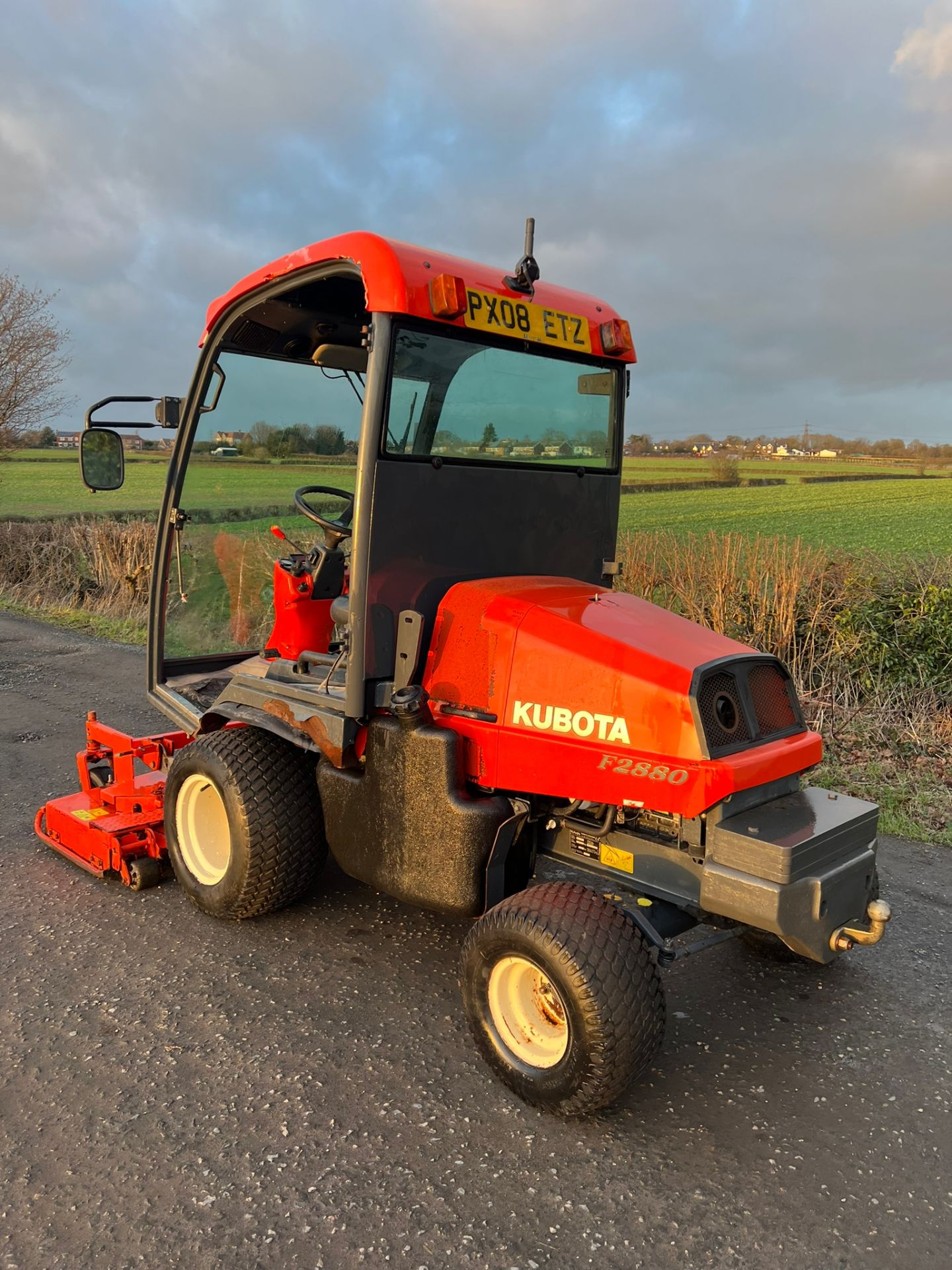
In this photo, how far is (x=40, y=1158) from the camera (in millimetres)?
2400

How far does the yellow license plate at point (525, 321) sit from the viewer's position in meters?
3.17

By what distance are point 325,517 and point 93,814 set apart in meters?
1.72

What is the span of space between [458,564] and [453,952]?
1.46 metres

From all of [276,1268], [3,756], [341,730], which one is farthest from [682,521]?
[276,1268]

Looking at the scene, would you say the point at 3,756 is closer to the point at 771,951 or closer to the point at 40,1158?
the point at 40,1158

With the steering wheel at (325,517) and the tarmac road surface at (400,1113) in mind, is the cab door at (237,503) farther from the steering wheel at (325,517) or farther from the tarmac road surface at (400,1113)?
the tarmac road surface at (400,1113)

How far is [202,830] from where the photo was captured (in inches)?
148

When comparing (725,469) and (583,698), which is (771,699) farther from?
(725,469)

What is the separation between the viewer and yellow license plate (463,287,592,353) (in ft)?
10.4

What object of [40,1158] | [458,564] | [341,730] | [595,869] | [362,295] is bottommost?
[40,1158]

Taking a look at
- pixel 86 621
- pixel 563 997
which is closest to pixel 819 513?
pixel 86 621

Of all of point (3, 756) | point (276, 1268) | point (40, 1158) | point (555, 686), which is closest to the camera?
point (276, 1268)

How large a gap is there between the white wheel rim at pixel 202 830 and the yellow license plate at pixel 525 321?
2.03m

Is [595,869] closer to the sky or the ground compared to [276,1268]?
closer to the sky
